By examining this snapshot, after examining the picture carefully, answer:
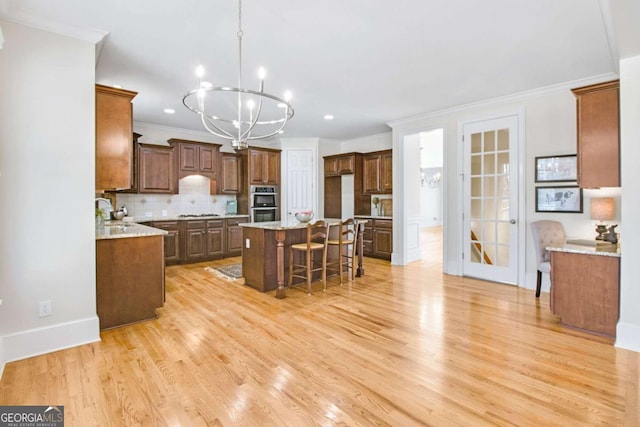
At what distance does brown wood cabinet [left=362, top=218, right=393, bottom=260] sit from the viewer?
20.4 feet

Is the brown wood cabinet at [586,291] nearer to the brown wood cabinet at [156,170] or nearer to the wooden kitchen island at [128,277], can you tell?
the wooden kitchen island at [128,277]

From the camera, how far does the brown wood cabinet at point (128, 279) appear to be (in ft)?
9.51

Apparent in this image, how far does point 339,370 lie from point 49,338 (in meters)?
2.37

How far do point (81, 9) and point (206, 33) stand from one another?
904mm

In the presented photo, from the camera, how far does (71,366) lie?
Result: 2.29m

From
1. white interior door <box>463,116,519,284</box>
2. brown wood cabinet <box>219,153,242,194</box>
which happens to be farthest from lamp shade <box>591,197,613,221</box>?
brown wood cabinet <box>219,153,242,194</box>

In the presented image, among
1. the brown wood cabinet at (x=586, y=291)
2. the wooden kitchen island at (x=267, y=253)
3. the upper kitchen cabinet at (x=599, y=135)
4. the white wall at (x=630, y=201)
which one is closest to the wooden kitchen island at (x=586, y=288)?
the brown wood cabinet at (x=586, y=291)

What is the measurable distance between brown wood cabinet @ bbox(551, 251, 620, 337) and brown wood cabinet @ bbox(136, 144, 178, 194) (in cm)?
609

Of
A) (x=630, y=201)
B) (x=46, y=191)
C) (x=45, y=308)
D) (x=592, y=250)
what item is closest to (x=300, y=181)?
(x=46, y=191)

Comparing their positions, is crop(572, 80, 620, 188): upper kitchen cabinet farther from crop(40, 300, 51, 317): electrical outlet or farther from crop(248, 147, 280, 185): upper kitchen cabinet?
crop(248, 147, 280, 185): upper kitchen cabinet

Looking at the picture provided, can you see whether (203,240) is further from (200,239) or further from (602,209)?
(602,209)

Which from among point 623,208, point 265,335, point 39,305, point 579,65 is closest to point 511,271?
point 623,208

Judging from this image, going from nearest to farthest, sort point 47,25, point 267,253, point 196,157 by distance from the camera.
→ point 47,25 < point 267,253 < point 196,157

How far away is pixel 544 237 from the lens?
388 centimetres
